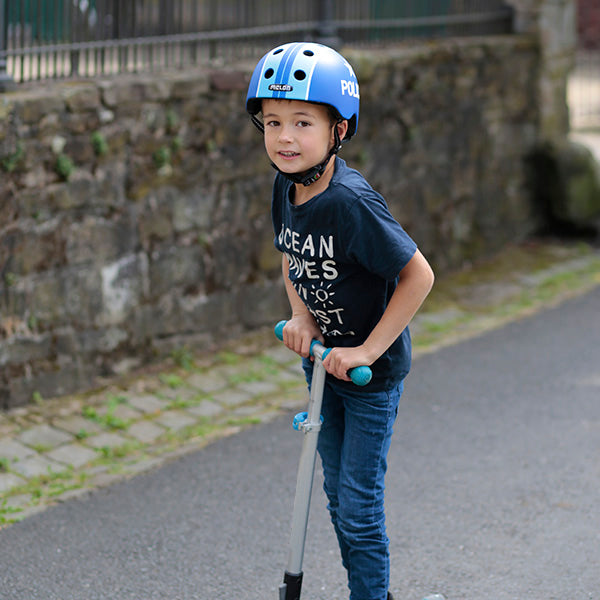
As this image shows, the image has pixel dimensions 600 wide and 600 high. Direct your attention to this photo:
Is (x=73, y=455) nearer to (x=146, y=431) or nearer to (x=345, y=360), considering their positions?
(x=146, y=431)

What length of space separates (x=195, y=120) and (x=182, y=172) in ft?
1.02

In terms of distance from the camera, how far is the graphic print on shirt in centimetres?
290

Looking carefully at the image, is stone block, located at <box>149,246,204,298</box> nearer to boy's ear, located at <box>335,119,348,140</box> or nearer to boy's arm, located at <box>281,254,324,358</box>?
boy's arm, located at <box>281,254,324,358</box>

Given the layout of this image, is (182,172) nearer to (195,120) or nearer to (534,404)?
(195,120)

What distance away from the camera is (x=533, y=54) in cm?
894

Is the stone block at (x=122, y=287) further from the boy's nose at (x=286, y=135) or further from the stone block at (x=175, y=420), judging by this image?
the boy's nose at (x=286, y=135)

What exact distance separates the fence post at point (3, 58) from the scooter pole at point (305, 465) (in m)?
2.75

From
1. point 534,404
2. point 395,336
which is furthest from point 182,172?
point 395,336

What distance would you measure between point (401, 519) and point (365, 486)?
4.03 ft

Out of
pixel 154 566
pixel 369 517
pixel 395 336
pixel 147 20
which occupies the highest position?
pixel 147 20

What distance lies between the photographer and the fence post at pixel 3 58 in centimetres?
502

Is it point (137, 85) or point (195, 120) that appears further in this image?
point (195, 120)

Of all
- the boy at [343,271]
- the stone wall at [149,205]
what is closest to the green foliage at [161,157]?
the stone wall at [149,205]

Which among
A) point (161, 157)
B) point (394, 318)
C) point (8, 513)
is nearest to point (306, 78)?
point (394, 318)
